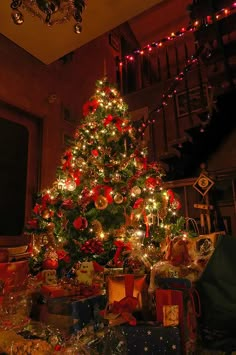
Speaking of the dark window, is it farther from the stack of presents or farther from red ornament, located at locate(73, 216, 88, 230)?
the stack of presents

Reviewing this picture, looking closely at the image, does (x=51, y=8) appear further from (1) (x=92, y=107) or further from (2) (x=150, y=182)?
(2) (x=150, y=182)

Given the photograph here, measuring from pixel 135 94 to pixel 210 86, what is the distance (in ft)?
7.64

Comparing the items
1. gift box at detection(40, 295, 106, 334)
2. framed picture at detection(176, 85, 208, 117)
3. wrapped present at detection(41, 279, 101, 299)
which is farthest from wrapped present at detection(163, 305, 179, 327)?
framed picture at detection(176, 85, 208, 117)

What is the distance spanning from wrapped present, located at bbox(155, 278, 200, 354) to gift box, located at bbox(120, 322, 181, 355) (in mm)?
62

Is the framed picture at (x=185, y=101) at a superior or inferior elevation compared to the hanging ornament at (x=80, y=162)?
superior

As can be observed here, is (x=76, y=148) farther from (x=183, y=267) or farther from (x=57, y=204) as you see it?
(x=183, y=267)

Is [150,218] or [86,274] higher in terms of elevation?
[150,218]

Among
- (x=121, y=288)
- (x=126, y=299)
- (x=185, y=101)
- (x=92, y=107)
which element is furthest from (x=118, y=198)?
(x=185, y=101)

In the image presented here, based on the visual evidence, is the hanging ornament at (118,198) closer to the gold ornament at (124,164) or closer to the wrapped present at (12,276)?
the gold ornament at (124,164)

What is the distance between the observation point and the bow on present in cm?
108

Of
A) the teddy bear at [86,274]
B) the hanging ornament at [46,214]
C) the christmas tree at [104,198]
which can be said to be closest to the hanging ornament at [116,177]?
the christmas tree at [104,198]

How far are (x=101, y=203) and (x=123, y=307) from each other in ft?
4.74

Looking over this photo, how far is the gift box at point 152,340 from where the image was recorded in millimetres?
990

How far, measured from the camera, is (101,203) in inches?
101
